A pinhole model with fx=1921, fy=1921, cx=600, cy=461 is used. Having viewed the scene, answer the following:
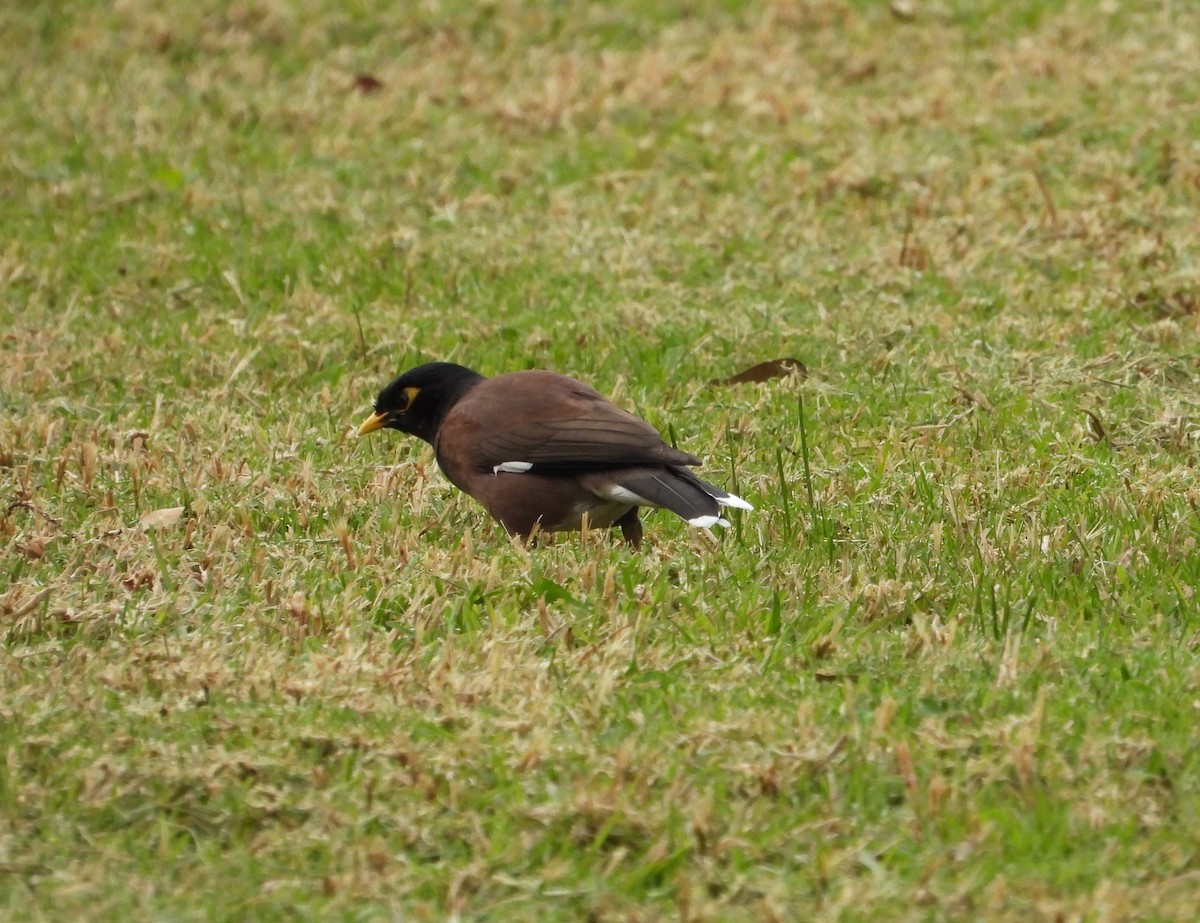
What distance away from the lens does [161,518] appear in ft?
20.9

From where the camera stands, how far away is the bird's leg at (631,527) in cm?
642

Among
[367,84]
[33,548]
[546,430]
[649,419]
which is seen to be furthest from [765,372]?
[367,84]

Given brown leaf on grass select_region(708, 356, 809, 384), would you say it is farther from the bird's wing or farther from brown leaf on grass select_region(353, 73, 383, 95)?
brown leaf on grass select_region(353, 73, 383, 95)

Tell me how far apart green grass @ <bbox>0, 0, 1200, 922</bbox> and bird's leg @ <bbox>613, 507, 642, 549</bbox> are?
0.60 ft

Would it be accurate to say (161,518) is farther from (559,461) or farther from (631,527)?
(631,527)

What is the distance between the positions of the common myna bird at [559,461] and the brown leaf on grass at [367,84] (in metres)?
5.89

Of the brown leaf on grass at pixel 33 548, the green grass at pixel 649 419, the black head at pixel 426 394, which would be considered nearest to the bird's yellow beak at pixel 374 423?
the black head at pixel 426 394

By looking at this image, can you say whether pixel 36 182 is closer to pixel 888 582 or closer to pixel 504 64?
pixel 504 64

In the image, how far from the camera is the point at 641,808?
434 cm

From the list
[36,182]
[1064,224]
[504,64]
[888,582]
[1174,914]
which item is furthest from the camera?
[504,64]

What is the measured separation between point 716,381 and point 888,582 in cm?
259

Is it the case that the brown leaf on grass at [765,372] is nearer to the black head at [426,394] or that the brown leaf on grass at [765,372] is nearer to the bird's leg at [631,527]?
the black head at [426,394]

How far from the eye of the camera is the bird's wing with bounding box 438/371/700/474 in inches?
246

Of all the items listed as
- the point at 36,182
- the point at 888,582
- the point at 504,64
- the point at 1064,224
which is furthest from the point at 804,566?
the point at 504,64
